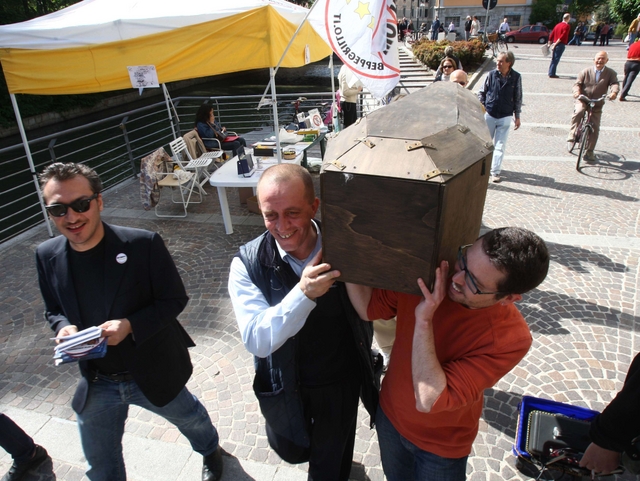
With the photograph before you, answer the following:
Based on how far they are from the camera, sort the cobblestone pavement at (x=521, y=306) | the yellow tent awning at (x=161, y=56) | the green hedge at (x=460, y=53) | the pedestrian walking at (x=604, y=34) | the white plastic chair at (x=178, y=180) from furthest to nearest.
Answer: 1. the pedestrian walking at (x=604, y=34)
2. the green hedge at (x=460, y=53)
3. the white plastic chair at (x=178, y=180)
4. the yellow tent awning at (x=161, y=56)
5. the cobblestone pavement at (x=521, y=306)

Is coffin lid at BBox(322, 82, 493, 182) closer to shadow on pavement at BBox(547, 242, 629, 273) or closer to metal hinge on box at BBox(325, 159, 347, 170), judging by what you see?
metal hinge on box at BBox(325, 159, 347, 170)

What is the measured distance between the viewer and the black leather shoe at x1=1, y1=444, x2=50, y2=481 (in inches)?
103

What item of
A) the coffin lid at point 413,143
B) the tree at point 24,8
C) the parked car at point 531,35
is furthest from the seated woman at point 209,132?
the parked car at point 531,35

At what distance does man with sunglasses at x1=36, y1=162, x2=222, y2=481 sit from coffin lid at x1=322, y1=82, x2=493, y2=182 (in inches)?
50.3

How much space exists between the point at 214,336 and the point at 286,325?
2.64 metres

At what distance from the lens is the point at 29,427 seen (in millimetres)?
3086

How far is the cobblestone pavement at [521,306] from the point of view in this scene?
2990 millimetres

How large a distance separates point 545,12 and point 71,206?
5165 centimetres

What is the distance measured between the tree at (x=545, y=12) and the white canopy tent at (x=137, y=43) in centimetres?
4660

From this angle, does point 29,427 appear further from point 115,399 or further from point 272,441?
point 272,441

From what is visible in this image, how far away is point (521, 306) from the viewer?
4141 millimetres

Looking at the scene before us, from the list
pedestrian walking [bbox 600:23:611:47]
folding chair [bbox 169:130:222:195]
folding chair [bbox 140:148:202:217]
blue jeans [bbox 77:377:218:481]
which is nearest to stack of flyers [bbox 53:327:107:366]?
blue jeans [bbox 77:377:218:481]

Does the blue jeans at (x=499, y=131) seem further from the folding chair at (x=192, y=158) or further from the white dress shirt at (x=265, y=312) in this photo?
the white dress shirt at (x=265, y=312)

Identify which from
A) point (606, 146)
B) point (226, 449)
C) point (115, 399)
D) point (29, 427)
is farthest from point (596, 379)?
point (606, 146)
